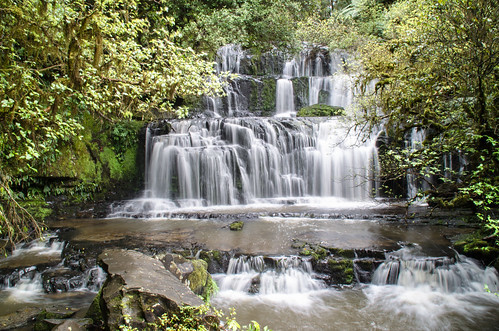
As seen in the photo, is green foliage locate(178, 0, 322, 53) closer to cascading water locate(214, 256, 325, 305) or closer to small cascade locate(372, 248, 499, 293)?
cascading water locate(214, 256, 325, 305)

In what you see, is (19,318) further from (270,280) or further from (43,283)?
(270,280)

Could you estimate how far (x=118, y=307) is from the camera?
12.4 ft

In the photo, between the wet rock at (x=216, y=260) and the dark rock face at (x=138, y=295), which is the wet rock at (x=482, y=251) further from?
the dark rock face at (x=138, y=295)

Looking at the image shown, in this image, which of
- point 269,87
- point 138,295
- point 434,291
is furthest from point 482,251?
point 269,87

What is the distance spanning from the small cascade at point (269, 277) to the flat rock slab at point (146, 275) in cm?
186

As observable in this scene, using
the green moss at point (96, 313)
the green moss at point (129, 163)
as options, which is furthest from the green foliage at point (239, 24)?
the green moss at point (96, 313)

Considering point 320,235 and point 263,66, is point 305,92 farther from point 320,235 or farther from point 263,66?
point 320,235

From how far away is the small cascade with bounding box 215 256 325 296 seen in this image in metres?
6.30

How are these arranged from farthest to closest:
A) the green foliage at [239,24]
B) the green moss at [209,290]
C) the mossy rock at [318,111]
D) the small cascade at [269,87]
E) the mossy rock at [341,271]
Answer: the green foliage at [239,24]
the small cascade at [269,87]
the mossy rock at [318,111]
the mossy rock at [341,271]
the green moss at [209,290]

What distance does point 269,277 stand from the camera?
252 inches

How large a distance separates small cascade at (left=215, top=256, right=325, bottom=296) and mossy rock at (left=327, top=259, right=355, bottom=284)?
32 centimetres

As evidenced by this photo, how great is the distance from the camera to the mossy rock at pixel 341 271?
21.1 ft

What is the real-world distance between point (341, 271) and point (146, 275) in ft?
12.7

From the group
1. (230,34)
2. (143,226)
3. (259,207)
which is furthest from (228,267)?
(230,34)
